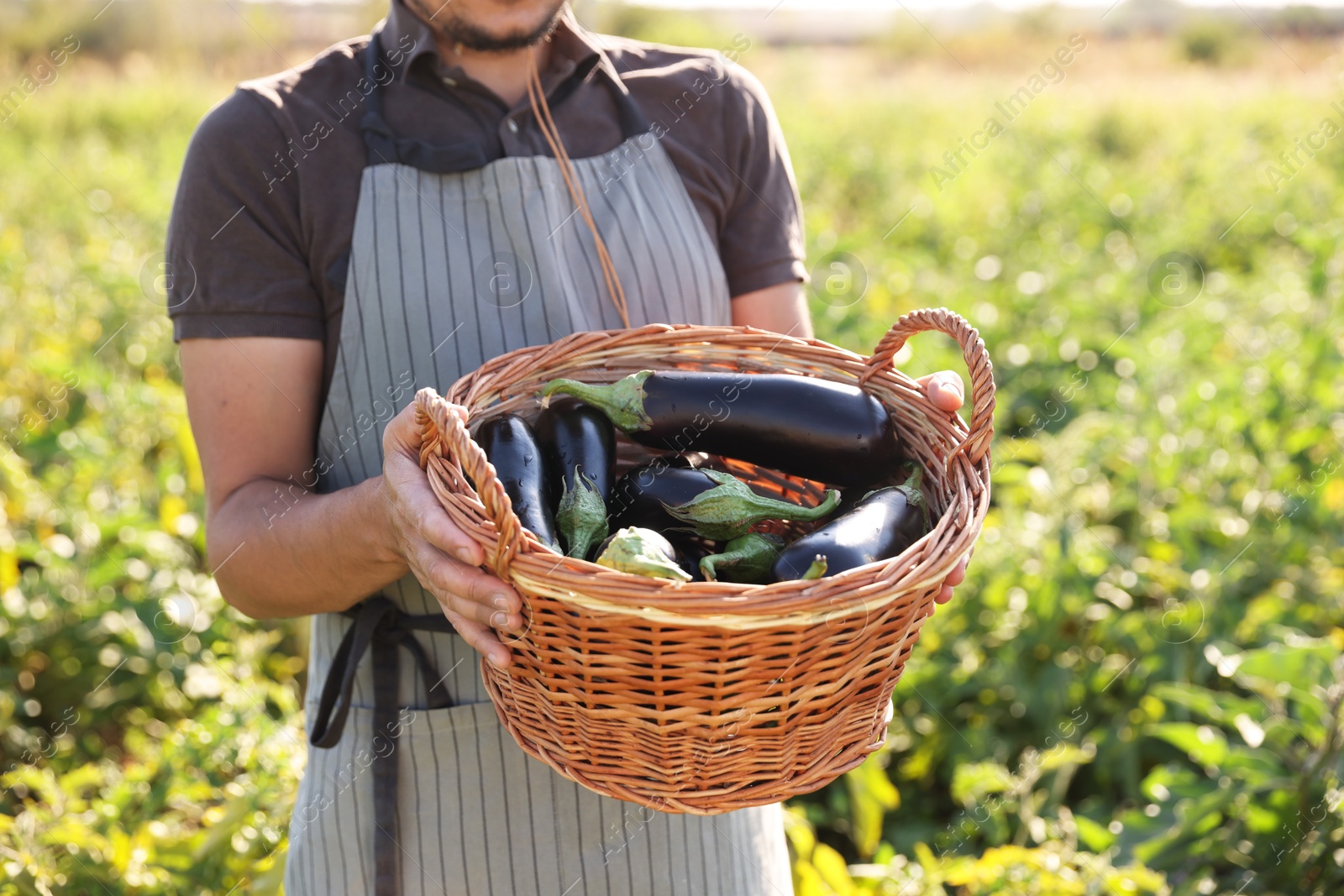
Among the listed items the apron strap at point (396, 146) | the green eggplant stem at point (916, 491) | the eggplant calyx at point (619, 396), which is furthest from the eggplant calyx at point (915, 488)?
the apron strap at point (396, 146)

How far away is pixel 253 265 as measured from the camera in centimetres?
136

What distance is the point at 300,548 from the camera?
1.32 metres

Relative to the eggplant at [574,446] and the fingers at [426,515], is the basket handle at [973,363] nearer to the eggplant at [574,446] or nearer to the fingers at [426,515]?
the eggplant at [574,446]

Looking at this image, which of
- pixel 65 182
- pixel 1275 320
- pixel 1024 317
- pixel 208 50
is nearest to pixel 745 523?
pixel 1275 320

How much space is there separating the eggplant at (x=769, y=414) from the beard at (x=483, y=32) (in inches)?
18.2

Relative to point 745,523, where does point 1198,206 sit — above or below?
below

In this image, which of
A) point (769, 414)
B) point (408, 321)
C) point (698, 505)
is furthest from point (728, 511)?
point (408, 321)

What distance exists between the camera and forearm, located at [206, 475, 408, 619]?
1.23 meters

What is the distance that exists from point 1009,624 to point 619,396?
5.90 feet

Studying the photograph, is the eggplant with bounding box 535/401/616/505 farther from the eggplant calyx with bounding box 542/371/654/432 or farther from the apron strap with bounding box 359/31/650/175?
the apron strap with bounding box 359/31/650/175

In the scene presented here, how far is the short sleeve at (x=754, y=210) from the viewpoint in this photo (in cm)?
163

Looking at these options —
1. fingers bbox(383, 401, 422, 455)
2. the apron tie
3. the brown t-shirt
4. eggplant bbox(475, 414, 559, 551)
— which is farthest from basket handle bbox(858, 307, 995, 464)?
the apron tie

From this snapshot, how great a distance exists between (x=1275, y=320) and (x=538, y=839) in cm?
348

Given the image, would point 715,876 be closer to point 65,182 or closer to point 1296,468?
point 1296,468
